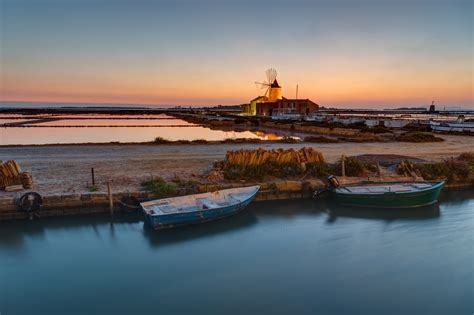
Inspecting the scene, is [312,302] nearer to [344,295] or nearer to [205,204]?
[344,295]

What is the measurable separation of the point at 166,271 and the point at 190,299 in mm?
1205

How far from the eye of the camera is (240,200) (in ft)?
30.2

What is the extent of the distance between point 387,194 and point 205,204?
5.24m

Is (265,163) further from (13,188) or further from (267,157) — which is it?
(13,188)

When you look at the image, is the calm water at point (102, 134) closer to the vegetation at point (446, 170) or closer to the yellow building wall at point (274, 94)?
the vegetation at point (446, 170)

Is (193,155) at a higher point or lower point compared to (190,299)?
higher

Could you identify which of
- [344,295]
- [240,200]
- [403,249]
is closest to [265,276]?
[344,295]

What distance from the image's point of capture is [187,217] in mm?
8492

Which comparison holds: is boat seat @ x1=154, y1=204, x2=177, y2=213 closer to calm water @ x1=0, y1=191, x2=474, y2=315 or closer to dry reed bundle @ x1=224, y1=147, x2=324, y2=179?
calm water @ x1=0, y1=191, x2=474, y2=315

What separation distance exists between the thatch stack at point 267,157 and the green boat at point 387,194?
70.9 inches

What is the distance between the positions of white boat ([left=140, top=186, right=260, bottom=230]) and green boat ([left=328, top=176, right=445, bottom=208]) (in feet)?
8.86

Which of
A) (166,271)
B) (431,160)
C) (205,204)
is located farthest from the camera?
(431,160)

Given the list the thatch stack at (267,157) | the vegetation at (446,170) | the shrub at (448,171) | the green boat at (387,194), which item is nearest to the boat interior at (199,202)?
the thatch stack at (267,157)

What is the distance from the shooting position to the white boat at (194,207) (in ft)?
27.3
